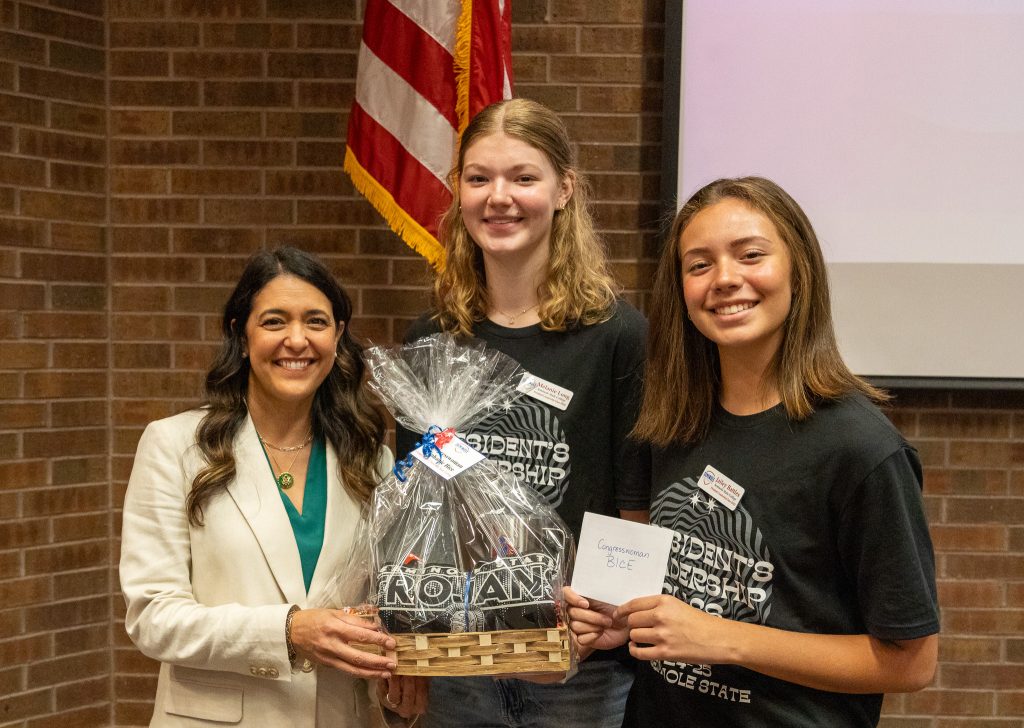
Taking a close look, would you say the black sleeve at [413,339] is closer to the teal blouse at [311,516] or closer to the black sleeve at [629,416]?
the teal blouse at [311,516]

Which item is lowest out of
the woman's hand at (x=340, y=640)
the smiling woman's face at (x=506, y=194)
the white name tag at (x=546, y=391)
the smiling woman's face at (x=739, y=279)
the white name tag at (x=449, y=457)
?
the woman's hand at (x=340, y=640)

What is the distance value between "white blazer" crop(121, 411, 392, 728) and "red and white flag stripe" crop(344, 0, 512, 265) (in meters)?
1.29

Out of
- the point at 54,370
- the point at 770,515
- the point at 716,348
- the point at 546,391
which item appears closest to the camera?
the point at 770,515

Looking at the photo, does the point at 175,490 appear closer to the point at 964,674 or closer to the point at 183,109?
the point at 183,109

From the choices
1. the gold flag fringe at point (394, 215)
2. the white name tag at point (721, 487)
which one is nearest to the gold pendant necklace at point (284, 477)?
the white name tag at point (721, 487)

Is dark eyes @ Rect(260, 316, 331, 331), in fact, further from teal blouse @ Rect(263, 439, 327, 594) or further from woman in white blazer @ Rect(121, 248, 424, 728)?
teal blouse @ Rect(263, 439, 327, 594)

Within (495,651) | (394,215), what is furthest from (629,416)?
(394,215)

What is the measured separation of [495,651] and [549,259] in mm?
956

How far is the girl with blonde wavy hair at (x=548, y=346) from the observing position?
6.61 feet

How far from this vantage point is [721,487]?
5.30 feet

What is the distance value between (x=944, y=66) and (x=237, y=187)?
2.65 meters

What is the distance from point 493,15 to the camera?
3.07m

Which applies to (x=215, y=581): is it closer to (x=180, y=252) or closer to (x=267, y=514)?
(x=267, y=514)

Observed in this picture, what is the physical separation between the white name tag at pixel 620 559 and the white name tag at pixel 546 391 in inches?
18.9
